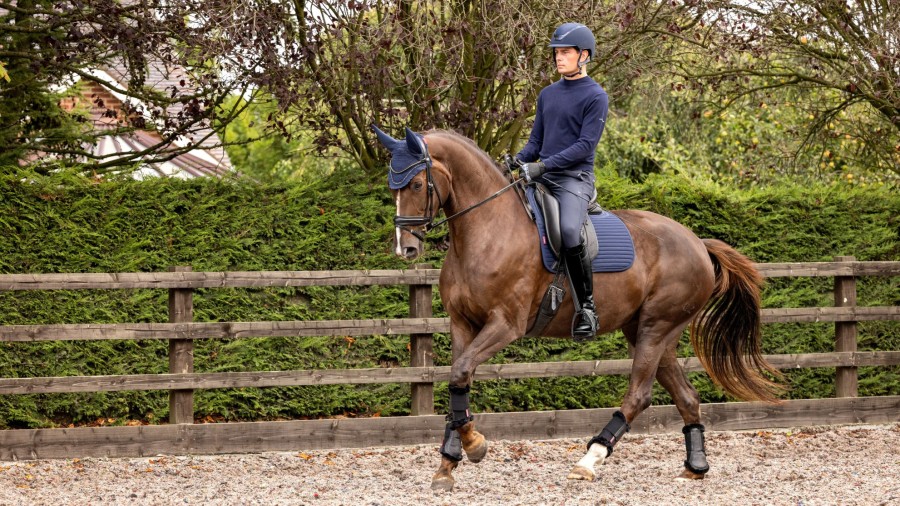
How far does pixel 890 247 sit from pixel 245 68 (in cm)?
612

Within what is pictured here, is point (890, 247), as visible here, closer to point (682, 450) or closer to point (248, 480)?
point (682, 450)

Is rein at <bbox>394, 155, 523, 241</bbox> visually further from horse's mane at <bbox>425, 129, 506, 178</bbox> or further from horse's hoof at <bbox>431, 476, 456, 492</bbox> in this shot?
horse's hoof at <bbox>431, 476, 456, 492</bbox>

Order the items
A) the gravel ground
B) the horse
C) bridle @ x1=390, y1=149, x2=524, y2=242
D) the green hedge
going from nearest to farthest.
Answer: bridle @ x1=390, y1=149, x2=524, y2=242 < the horse < the gravel ground < the green hedge

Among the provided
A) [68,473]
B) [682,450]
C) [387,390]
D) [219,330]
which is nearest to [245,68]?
[219,330]

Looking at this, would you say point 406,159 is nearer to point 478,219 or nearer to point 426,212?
point 426,212

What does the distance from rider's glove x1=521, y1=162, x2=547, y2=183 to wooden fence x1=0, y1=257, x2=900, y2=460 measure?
6.45 feet

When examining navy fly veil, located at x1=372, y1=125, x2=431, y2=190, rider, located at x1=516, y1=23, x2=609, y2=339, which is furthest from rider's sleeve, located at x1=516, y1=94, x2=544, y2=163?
navy fly veil, located at x1=372, y1=125, x2=431, y2=190

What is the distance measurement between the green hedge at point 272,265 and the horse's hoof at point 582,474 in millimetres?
2442

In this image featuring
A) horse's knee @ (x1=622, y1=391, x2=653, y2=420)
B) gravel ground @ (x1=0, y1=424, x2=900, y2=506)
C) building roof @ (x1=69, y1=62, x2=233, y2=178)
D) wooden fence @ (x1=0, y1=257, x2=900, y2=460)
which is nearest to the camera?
gravel ground @ (x1=0, y1=424, x2=900, y2=506)

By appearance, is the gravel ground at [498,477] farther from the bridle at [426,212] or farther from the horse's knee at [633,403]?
the bridle at [426,212]

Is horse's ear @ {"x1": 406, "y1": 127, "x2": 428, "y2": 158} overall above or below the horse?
above

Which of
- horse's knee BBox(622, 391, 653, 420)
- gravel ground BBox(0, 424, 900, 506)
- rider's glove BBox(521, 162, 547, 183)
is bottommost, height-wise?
gravel ground BBox(0, 424, 900, 506)

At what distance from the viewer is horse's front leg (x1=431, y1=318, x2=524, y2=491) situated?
6145 millimetres

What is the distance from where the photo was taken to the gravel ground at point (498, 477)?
624cm
